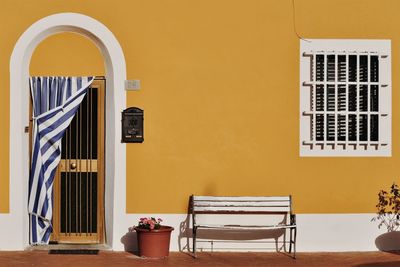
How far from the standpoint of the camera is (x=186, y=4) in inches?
353

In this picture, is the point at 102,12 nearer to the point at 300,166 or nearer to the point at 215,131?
the point at 215,131

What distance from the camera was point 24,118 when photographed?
29.4ft

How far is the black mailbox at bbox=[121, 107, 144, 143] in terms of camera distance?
8.89 metres

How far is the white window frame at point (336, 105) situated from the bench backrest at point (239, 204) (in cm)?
76

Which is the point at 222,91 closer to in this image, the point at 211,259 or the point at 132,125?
the point at 132,125

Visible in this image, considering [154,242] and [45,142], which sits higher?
[45,142]

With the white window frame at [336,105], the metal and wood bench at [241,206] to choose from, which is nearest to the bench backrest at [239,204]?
the metal and wood bench at [241,206]

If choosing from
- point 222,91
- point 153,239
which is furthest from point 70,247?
point 222,91

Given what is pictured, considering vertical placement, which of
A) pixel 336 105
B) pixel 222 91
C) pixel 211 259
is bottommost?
pixel 211 259

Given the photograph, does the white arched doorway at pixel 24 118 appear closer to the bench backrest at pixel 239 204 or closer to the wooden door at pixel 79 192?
the wooden door at pixel 79 192

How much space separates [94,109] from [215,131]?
5.65 ft

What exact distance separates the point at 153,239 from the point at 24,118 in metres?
2.44

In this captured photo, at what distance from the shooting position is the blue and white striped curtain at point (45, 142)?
8.98 meters

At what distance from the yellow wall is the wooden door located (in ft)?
1.70
